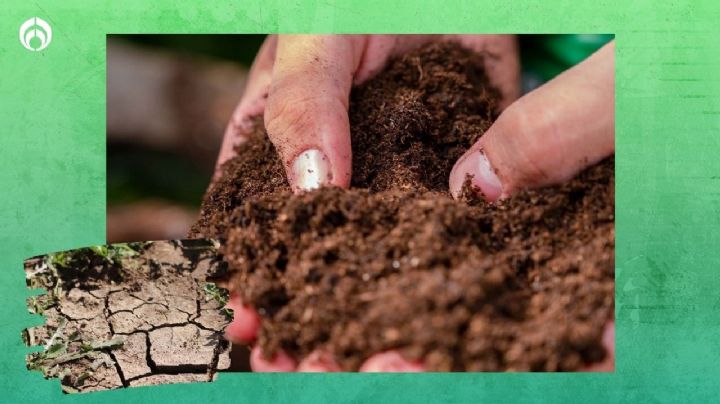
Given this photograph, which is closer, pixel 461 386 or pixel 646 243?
pixel 461 386

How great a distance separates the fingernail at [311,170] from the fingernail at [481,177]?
339 mm

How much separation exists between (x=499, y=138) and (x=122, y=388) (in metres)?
1.20

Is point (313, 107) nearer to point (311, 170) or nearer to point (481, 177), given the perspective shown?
point (311, 170)

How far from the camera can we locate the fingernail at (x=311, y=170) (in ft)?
5.84

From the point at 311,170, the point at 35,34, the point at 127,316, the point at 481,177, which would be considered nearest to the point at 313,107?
the point at 311,170

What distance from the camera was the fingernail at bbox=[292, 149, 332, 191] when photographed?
1780mm

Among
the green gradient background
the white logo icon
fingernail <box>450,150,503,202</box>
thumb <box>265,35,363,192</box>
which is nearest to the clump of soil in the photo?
fingernail <box>450,150,503,202</box>

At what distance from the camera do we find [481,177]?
175 centimetres

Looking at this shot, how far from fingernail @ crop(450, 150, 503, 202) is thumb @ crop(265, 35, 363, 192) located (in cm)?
30

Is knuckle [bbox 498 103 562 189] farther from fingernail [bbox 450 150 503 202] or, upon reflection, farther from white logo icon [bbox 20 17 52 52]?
white logo icon [bbox 20 17 52 52]

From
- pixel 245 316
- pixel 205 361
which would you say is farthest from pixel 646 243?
pixel 205 361

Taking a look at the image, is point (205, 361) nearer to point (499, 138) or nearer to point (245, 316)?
point (245, 316)

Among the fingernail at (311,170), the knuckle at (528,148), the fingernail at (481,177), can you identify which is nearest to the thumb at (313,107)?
the fingernail at (311,170)

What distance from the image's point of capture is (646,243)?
1899 mm
